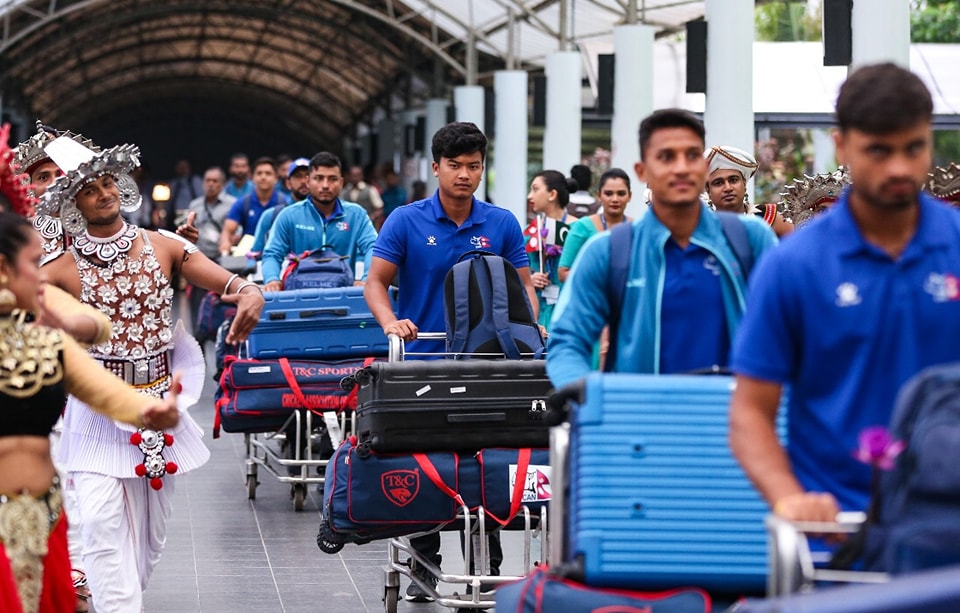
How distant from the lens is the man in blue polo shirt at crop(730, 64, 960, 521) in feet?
13.0

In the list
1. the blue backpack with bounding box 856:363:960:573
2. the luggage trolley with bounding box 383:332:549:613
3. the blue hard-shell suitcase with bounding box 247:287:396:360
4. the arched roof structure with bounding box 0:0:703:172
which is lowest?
the luggage trolley with bounding box 383:332:549:613

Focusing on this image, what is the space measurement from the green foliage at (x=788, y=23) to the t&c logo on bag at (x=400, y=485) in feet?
136

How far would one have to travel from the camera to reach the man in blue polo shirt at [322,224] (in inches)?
491

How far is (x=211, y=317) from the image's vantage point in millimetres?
16641

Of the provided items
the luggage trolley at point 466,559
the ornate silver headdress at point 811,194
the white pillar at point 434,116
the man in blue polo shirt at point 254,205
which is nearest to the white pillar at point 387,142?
the white pillar at point 434,116

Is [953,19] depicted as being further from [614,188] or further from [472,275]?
[472,275]

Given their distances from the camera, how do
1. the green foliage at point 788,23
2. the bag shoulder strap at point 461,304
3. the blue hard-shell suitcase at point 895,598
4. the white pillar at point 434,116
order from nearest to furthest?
the blue hard-shell suitcase at point 895,598 → the bag shoulder strap at point 461,304 → the white pillar at point 434,116 → the green foliage at point 788,23

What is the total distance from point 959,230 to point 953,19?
47.3 meters

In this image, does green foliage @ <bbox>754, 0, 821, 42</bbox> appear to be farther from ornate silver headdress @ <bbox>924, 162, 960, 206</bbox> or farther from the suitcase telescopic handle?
ornate silver headdress @ <bbox>924, 162, 960, 206</bbox>

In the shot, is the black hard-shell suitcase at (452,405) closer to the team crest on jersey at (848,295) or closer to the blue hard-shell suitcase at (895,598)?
the team crest on jersey at (848,295)

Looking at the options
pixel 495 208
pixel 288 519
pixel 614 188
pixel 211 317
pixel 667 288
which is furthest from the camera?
pixel 211 317

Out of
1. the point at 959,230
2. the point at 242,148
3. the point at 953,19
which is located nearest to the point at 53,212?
the point at 959,230

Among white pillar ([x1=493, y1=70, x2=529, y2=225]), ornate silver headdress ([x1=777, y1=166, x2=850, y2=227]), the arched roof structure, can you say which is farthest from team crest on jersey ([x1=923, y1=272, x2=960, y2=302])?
A: white pillar ([x1=493, y1=70, x2=529, y2=225])

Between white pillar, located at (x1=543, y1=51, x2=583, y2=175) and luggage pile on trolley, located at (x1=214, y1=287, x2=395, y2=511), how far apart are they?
53.8 feet
